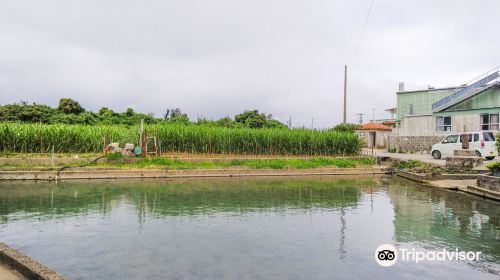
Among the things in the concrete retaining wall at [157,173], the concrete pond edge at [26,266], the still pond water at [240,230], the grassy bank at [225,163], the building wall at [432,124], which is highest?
the building wall at [432,124]

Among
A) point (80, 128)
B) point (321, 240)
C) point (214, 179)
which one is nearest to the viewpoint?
point (321, 240)

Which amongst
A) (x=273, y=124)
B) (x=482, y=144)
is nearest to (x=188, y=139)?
(x=273, y=124)

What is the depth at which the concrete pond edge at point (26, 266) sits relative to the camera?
16.0 ft

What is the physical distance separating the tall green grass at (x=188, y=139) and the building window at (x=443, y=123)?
7967 mm

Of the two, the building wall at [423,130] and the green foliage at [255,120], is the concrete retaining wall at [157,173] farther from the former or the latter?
the green foliage at [255,120]

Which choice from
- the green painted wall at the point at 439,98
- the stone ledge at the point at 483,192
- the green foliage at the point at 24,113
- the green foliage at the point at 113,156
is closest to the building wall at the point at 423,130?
the green painted wall at the point at 439,98

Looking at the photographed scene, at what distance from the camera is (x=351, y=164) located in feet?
79.5

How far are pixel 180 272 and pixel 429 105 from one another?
34.1 meters

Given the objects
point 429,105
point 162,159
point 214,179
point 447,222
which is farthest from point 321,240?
point 429,105

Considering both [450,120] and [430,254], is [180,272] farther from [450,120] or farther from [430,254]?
[450,120]

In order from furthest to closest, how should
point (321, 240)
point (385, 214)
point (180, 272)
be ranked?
point (385, 214), point (321, 240), point (180, 272)

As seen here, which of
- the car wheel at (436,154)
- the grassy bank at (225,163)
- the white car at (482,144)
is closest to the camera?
the grassy bank at (225,163)

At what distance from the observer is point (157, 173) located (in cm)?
1947

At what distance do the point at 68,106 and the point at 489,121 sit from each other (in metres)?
32.6
